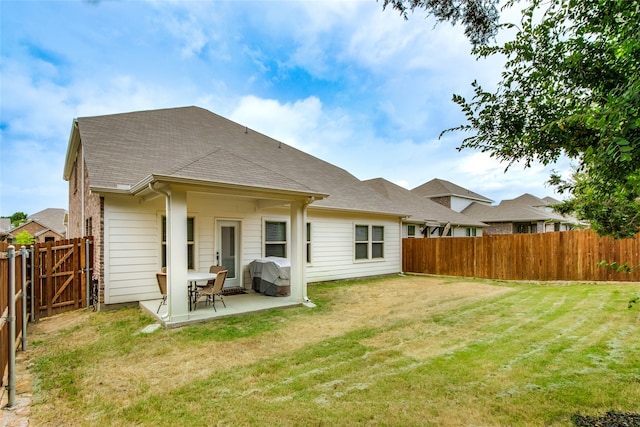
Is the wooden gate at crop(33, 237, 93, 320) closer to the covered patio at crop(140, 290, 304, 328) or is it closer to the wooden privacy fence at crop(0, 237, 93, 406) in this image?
the wooden privacy fence at crop(0, 237, 93, 406)

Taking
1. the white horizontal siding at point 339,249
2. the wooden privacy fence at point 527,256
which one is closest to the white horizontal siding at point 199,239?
the white horizontal siding at point 339,249

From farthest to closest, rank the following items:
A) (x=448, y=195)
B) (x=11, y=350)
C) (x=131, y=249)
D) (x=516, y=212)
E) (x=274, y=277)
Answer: (x=448, y=195)
(x=516, y=212)
(x=274, y=277)
(x=131, y=249)
(x=11, y=350)

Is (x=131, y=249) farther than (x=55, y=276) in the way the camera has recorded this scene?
Yes

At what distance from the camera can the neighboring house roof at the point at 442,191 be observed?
87.8ft

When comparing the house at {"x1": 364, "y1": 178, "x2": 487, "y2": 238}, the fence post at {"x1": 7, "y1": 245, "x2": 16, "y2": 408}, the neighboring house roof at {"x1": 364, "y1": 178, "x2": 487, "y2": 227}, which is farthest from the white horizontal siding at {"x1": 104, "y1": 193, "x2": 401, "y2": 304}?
the neighboring house roof at {"x1": 364, "y1": 178, "x2": 487, "y2": 227}

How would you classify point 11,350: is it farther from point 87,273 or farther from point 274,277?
point 274,277

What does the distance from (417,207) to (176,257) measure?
51.2ft

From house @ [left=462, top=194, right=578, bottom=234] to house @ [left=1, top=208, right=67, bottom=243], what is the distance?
42.0 m

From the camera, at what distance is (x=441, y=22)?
11.2 feet

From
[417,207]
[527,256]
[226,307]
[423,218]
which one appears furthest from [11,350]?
[417,207]

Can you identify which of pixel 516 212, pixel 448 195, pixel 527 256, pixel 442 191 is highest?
pixel 442 191

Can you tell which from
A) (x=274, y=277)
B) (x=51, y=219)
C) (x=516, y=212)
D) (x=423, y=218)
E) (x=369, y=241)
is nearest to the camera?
(x=274, y=277)

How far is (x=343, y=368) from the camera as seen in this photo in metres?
4.26

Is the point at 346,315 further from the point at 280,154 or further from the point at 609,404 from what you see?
the point at 280,154
